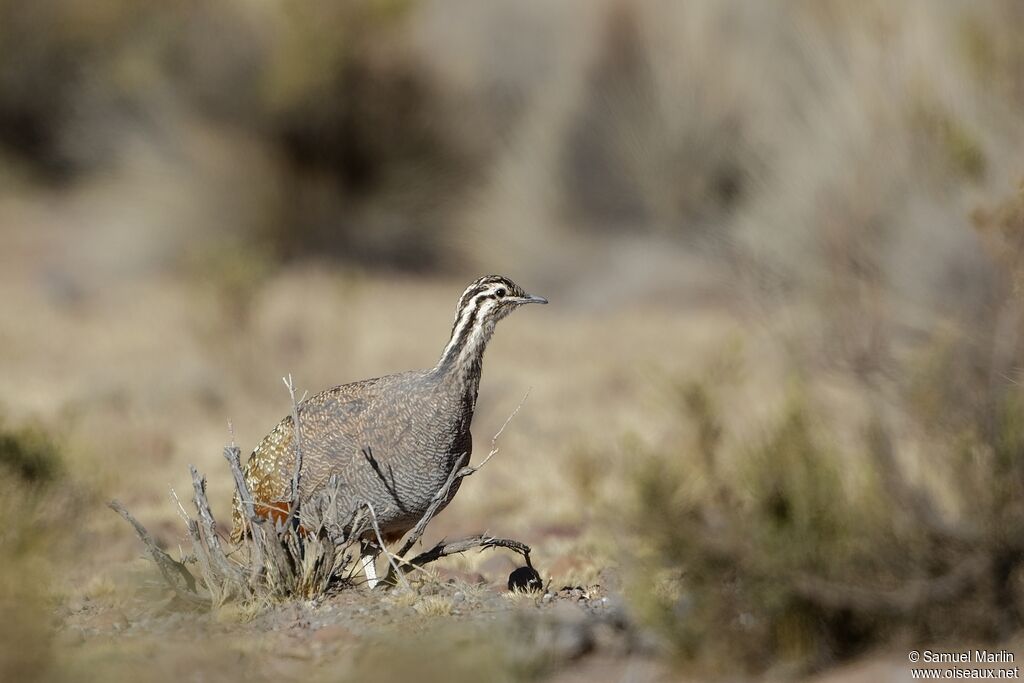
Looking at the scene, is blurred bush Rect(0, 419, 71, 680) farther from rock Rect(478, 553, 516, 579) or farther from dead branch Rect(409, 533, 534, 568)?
rock Rect(478, 553, 516, 579)

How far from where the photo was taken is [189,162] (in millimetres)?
19109

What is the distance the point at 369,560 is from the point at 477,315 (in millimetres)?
1209

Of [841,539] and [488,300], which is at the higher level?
[488,300]

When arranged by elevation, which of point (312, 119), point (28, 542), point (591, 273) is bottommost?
point (28, 542)

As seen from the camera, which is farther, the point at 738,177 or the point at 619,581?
the point at 738,177

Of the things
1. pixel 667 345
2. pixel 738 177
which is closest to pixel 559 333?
pixel 667 345

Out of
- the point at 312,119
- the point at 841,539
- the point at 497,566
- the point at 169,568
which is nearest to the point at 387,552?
the point at 169,568

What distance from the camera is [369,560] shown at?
6539 millimetres

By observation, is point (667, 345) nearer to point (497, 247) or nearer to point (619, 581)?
point (497, 247)

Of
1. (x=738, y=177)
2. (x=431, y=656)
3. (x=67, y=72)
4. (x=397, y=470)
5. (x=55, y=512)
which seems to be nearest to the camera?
(x=431, y=656)

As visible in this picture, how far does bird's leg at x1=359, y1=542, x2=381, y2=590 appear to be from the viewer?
6449 mm

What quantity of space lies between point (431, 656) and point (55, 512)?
12.0 feet

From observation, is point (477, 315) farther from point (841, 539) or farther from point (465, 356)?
point (841, 539)

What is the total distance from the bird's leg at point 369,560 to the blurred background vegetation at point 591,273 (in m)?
1.05
